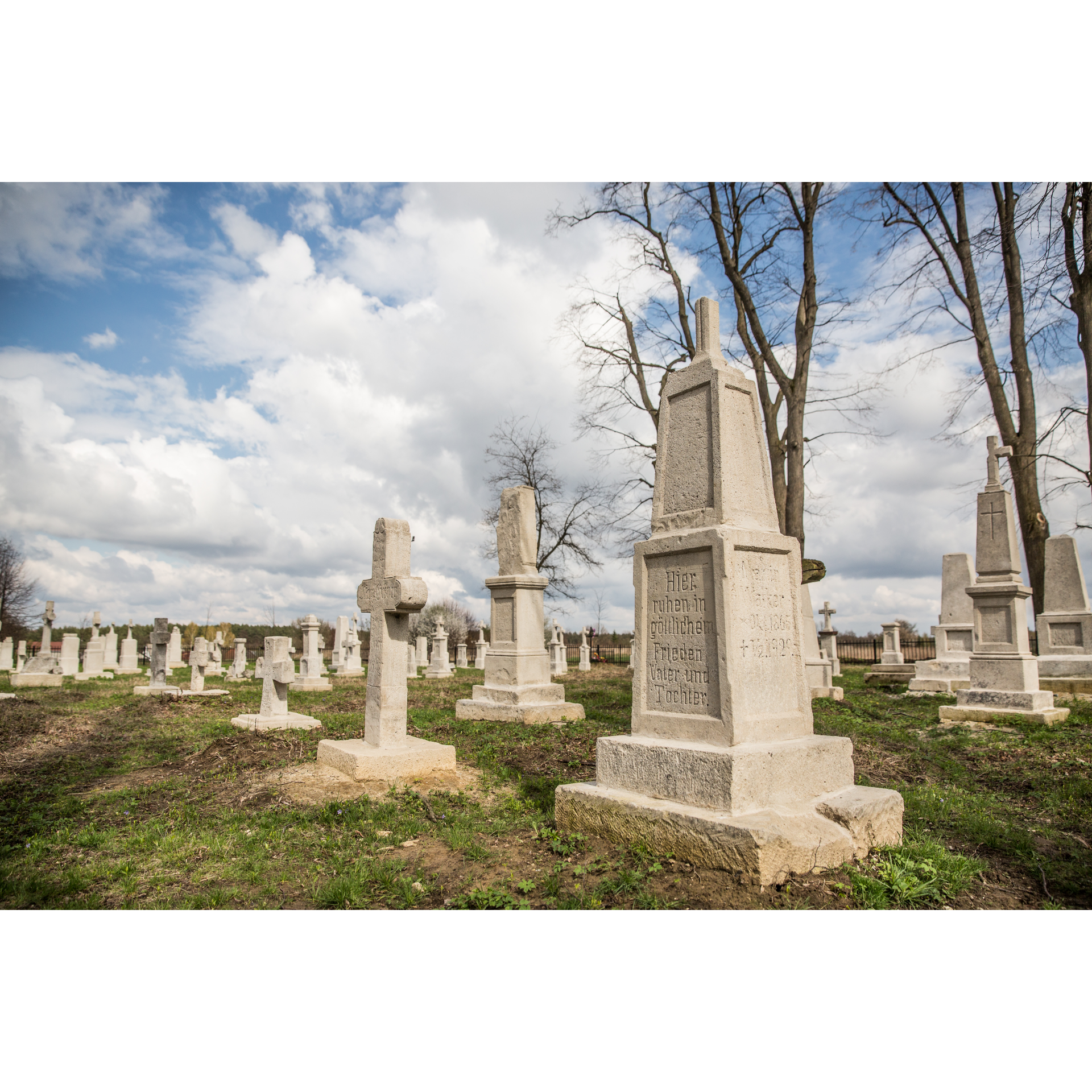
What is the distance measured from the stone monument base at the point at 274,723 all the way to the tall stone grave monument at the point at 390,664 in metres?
2.45

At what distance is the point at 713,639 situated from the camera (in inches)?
159

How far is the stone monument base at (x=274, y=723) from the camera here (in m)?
8.67

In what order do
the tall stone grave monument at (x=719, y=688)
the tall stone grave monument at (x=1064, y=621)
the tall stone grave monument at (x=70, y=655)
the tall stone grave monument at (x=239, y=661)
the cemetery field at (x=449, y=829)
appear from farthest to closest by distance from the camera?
1. the tall stone grave monument at (x=239, y=661)
2. the tall stone grave monument at (x=70, y=655)
3. the tall stone grave monument at (x=1064, y=621)
4. the tall stone grave monument at (x=719, y=688)
5. the cemetery field at (x=449, y=829)

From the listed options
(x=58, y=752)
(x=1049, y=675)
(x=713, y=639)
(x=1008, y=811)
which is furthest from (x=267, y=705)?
(x=1049, y=675)

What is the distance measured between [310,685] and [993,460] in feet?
44.7

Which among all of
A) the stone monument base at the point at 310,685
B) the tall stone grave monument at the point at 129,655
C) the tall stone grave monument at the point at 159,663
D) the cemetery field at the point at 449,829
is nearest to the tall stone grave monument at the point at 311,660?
the stone monument base at the point at 310,685

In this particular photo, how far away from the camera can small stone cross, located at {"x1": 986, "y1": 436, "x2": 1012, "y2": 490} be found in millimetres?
10680

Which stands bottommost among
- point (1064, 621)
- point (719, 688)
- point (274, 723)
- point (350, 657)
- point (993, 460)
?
point (274, 723)

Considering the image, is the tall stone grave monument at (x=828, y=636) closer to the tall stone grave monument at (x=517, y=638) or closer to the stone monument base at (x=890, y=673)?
the stone monument base at (x=890, y=673)

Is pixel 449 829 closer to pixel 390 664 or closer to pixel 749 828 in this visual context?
pixel 390 664

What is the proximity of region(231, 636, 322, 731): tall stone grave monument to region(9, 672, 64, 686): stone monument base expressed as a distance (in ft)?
29.2

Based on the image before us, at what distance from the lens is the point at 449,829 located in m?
4.68

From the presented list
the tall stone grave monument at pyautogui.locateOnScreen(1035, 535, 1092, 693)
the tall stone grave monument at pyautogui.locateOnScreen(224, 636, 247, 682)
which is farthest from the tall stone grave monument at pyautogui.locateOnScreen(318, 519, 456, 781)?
the tall stone grave monument at pyautogui.locateOnScreen(224, 636, 247, 682)

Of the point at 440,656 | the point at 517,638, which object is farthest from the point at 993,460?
the point at 440,656
